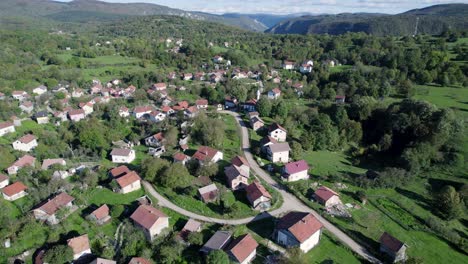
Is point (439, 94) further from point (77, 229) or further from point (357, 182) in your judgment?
point (77, 229)

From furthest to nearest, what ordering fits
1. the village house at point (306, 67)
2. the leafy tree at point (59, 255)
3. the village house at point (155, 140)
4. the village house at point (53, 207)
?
1. the village house at point (306, 67)
2. the village house at point (155, 140)
3. the village house at point (53, 207)
4. the leafy tree at point (59, 255)

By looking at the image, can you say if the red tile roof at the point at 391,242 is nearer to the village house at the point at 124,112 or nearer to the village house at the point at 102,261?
the village house at the point at 102,261

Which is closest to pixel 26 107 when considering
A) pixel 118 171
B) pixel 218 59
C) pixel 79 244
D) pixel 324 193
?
pixel 118 171

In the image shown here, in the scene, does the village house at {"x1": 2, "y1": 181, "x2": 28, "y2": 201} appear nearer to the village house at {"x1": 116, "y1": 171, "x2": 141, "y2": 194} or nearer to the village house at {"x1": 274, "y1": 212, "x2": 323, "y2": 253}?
the village house at {"x1": 116, "y1": 171, "x2": 141, "y2": 194}

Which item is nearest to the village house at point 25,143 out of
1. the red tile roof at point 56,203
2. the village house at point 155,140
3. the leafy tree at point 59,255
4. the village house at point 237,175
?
the village house at point 155,140

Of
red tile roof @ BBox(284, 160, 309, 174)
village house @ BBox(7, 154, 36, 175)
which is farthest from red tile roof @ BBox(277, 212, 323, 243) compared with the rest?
village house @ BBox(7, 154, 36, 175)

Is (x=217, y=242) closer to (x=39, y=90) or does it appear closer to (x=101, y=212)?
(x=101, y=212)

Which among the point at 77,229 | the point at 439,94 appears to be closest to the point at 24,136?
the point at 77,229
